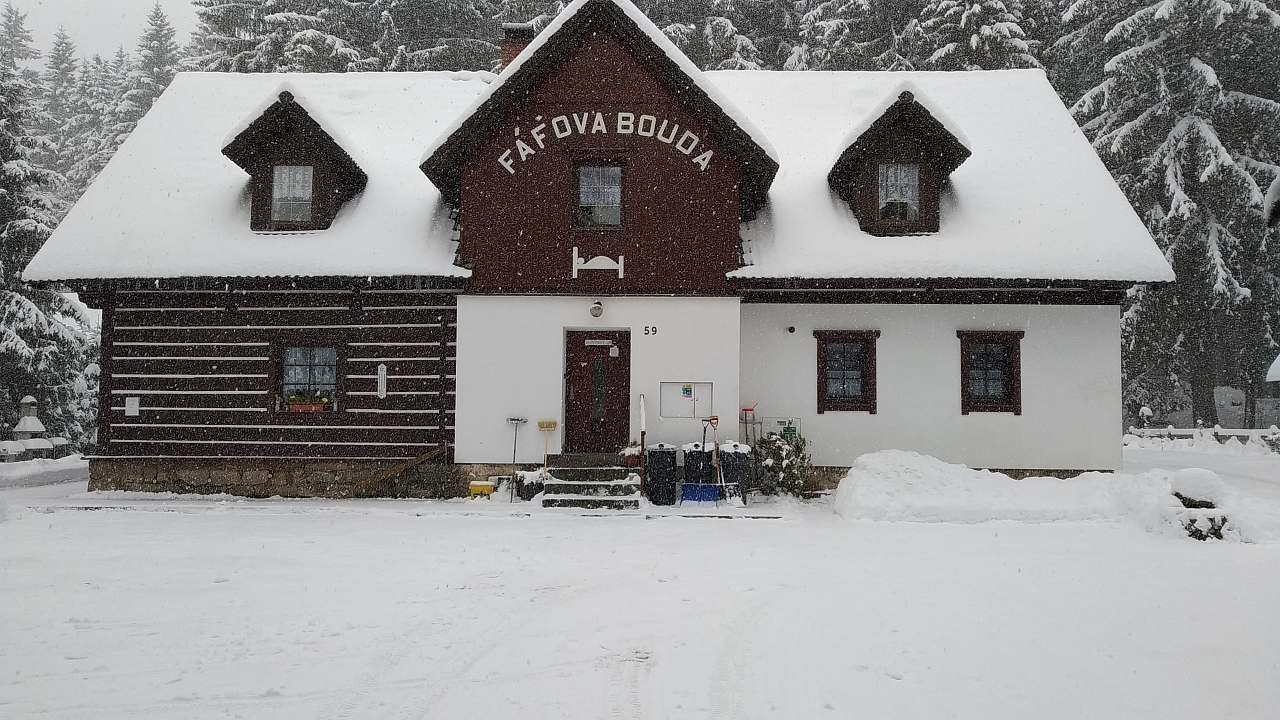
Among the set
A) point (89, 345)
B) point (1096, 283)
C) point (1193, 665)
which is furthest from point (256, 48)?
point (1193, 665)

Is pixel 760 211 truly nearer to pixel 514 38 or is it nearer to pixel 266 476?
pixel 514 38

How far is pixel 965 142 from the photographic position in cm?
1580

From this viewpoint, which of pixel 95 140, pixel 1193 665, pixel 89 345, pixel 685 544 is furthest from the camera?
pixel 95 140

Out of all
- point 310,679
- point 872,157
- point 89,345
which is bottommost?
point 310,679

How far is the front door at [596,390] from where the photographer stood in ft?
50.4

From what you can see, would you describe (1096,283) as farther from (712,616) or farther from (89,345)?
(89,345)

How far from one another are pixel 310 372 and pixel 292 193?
347 centimetres

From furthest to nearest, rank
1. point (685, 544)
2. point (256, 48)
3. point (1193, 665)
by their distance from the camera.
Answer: point (256, 48) < point (685, 544) < point (1193, 665)

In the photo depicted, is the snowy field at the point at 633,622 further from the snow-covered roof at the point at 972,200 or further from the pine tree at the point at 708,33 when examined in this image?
the pine tree at the point at 708,33

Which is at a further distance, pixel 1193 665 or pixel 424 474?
pixel 424 474

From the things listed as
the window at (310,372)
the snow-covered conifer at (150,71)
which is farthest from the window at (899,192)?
the snow-covered conifer at (150,71)

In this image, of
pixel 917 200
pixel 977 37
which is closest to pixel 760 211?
pixel 917 200

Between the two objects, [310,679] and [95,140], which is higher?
[95,140]

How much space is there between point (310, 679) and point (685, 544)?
576cm
